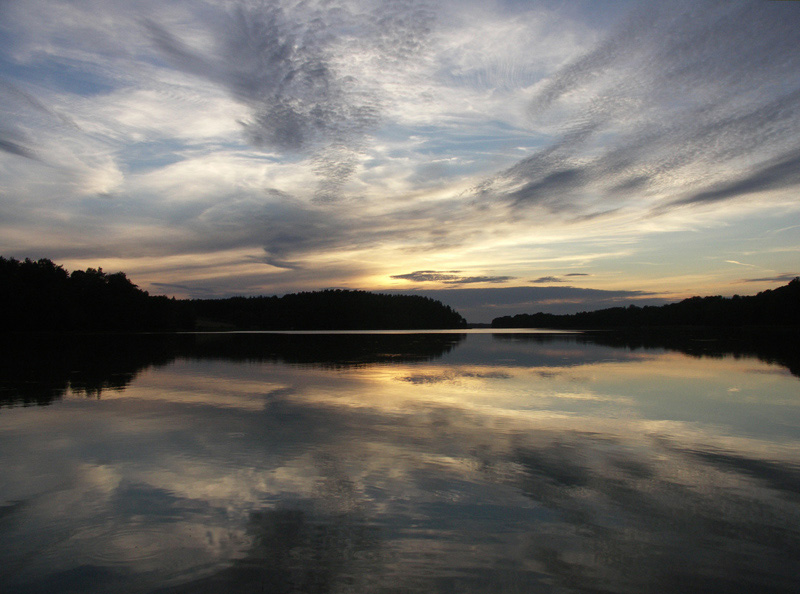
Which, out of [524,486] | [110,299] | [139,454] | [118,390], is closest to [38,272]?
[110,299]

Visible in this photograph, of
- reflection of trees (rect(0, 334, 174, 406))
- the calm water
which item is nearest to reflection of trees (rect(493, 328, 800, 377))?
the calm water

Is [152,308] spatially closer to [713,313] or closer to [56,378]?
[56,378]

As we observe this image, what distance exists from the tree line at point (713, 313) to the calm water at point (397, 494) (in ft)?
360

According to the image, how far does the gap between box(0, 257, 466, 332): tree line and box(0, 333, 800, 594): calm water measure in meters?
83.5

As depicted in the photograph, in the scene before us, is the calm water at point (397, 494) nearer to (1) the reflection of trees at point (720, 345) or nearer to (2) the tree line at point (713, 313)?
(1) the reflection of trees at point (720, 345)

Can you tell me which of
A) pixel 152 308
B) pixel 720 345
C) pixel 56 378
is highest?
pixel 152 308

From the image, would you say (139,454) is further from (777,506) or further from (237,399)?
(777,506)

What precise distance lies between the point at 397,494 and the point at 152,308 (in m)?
119

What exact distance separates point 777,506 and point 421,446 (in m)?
5.86

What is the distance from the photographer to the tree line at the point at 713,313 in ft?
332

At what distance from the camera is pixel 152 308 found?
111 m

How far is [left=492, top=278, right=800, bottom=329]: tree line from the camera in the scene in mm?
101062

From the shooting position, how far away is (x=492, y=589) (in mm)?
4715

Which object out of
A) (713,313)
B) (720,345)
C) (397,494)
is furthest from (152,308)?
(713,313)
